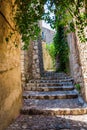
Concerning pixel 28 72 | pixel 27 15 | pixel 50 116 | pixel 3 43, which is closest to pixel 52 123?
pixel 50 116

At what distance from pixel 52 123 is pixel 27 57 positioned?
5673 mm

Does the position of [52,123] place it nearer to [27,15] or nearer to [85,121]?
[85,121]

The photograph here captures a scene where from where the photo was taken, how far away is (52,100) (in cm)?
620

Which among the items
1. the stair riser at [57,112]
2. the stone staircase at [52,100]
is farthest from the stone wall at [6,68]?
the stone staircase at [52,100]

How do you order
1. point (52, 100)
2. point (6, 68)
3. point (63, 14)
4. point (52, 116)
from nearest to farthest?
point (63, 14)
point (6, 68)
point (52, 116)
point (52, 100)

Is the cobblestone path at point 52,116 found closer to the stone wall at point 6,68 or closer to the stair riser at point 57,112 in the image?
the stair riser at point 57,112

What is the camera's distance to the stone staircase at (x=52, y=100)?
184 inches

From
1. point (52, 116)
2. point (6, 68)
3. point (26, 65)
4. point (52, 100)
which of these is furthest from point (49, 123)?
point (26, 65)

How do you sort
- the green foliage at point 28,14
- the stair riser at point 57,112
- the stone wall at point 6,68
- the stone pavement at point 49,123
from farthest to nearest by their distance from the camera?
the stair riser at point 57,112, the stone pavement at point 49,123, the stone wall at point 6,68, the green foliage at point 28,14

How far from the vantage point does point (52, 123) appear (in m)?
3.94

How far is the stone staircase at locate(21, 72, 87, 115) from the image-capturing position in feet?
15.4

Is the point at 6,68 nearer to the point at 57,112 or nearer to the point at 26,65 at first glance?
the point at 57,112

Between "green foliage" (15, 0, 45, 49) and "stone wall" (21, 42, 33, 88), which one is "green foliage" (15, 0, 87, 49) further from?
"stone wall" (21, 42, 33, 88)

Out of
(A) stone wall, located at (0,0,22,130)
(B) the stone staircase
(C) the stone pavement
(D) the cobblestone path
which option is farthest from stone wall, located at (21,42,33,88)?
(A) stone wall, located at (0,0,22,130)
